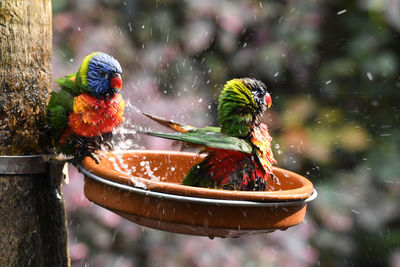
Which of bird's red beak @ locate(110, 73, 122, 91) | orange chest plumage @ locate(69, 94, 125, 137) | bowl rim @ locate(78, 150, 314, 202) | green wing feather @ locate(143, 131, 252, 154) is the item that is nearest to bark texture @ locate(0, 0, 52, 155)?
orange chest plumage @ locate(69, 94, 125, 137)

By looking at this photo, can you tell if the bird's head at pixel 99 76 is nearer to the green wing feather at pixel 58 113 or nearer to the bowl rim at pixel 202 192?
the green wing feather at pixel 58 113

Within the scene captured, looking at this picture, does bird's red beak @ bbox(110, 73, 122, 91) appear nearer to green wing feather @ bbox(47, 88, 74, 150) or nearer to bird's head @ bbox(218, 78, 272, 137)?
green wing feather @ bbox(47, 88, 74, 150)

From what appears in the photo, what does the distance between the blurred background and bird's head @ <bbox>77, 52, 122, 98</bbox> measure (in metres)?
0.37

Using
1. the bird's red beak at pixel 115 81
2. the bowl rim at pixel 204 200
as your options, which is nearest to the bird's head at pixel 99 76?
the bird's red beak at pixel 115 81

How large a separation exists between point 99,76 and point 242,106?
497mm

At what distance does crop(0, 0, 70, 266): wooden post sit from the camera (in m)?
1.18

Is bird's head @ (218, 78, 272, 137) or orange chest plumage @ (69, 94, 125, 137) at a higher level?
bird's head @ (218, 78, 272, 137)

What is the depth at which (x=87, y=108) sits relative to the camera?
4.49 ft

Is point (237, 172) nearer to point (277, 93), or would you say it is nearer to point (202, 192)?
point (202, 192)

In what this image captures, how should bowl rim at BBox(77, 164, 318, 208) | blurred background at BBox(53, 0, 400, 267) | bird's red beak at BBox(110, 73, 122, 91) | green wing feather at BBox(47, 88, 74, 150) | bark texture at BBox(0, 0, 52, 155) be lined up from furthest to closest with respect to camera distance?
blurred background at BBox(53, 0, 400, 267)
bird's red beak at BBox(110, 73, 122, 91)
green wing feather at BBox(47, 88, 74, 150)
bark texture at BBox(0, 0, 52, 155)
bowl rim at BBox(77, 164, 318, 208)

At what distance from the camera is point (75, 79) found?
4.70 feet

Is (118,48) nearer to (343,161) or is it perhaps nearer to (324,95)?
(324,95)

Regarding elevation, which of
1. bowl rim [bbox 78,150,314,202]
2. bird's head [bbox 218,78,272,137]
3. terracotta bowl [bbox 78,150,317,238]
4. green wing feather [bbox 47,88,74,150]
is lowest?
terracotta bowl [bbox 78,150,317,238]

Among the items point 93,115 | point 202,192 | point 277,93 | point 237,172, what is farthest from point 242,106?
point 277,93
